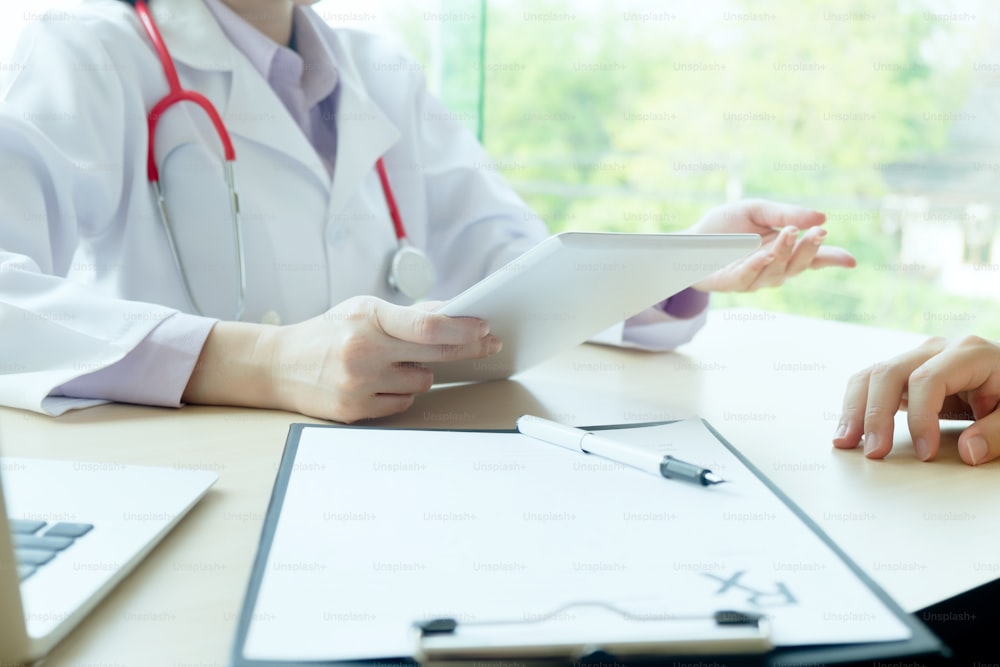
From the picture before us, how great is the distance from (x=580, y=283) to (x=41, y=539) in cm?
39

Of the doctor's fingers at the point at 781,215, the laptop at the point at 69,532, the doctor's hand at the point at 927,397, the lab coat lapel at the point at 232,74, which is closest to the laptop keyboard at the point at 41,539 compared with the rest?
the laptop at the point at 69,532

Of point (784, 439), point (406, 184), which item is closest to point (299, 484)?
point (784, 439)

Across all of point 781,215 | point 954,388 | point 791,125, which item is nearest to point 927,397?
point 954,388

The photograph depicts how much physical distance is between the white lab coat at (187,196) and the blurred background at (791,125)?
2.29 meters

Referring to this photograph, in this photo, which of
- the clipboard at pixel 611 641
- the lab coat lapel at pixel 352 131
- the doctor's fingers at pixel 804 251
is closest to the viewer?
the clipboard at pixel 611 641

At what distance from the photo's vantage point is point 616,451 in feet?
1.87

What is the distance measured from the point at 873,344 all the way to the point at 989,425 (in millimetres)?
435

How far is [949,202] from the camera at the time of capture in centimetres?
386

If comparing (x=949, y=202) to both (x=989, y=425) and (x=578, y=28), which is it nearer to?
(x=578, y=28)

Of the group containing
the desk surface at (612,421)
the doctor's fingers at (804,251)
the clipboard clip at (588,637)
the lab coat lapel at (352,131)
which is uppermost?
the lab coat lapel at (352,131)

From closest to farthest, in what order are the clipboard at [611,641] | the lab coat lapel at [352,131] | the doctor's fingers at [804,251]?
the clipboard at [611,641]
the doctor's fingers at [804,251]
the lab coat lapel at [352,131]

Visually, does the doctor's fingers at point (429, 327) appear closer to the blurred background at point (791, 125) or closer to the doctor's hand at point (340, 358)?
the doctor's hand at point (340, 358)

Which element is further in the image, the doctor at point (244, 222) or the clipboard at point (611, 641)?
the doctor at point (244, 222)

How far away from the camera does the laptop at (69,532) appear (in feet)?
1.09
